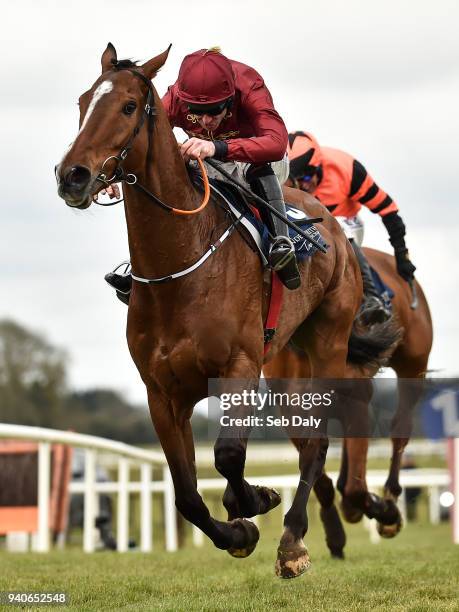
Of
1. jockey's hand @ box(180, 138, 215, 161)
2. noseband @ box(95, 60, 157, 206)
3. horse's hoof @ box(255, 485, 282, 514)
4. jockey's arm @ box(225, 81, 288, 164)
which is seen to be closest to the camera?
noseband @ box(95, 60, 157, 206)

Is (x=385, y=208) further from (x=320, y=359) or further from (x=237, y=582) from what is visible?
(x=237, y=582)

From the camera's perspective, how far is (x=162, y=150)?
5.57 m

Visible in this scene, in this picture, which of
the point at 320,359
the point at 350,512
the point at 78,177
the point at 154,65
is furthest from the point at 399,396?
the point at 78,177

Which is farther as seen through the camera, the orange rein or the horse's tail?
the horse's tail

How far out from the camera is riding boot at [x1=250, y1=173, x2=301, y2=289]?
19.5 feet

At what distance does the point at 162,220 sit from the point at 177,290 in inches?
13.5

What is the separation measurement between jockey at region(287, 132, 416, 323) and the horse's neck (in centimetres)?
271

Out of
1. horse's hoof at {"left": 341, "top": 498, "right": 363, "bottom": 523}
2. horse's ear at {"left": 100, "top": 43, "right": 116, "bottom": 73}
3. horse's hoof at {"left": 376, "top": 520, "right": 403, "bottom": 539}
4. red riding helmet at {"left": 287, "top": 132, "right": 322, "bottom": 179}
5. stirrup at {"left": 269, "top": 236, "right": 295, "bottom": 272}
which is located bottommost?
horse's hoof at {"left": 376, "top": 520, "right": 403, "bottom": 539}

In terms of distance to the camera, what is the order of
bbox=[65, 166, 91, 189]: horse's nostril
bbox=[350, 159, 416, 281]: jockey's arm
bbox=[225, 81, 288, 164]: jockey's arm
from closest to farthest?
bbox=[65, 166, 91, 189]: horse's nostril → bbox=[225, 81, 288, 164]: jockey's arm → bbox=[350, 159, 416, 281]: jockey's arm

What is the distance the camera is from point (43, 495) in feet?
31.8

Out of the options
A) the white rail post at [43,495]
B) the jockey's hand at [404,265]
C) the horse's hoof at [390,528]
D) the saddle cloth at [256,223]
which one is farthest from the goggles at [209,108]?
the white rail post at [43,495]

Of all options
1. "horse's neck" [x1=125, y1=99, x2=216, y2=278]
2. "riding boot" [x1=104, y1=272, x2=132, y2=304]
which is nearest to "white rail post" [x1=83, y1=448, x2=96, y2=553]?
"riding boot" [x1=104, y1=272, x2=132, y2=304]

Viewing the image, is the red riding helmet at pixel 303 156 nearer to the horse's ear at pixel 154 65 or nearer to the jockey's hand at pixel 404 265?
the jockey's hand at pixel 404 265

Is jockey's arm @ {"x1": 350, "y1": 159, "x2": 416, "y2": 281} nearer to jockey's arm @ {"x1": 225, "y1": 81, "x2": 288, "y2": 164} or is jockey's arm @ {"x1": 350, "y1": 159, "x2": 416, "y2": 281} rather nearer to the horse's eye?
jockey's arm @ {"x1": 225, "y1": 81, "x2": 288, "y2": 164}
